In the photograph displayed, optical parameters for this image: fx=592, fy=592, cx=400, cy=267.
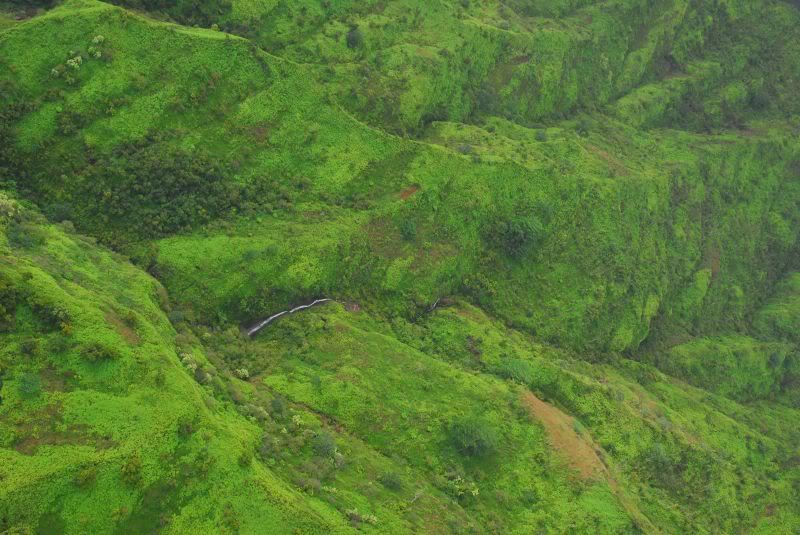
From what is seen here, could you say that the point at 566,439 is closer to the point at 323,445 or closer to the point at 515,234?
the point at 323,445

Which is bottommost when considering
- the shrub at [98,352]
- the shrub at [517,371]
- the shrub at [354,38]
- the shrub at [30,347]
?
the shrub at [517,371]

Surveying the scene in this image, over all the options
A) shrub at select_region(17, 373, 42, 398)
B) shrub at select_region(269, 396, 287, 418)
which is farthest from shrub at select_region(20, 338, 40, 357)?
shrub at select_region(269, 396, 287, 418)

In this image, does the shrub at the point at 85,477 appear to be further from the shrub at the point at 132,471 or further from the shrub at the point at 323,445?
the shrub at the point at 323,445

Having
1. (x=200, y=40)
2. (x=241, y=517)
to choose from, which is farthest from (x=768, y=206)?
(x=241, y=517)

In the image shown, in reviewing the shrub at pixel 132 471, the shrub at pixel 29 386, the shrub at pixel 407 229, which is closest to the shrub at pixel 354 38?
the shrub at pixel 407 229

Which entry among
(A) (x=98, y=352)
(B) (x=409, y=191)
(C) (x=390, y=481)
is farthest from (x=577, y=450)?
(A) (x=98, y=352)

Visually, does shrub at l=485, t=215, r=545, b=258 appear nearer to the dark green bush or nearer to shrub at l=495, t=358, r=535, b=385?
shrub at l=495, t=358, r=535, b=385
